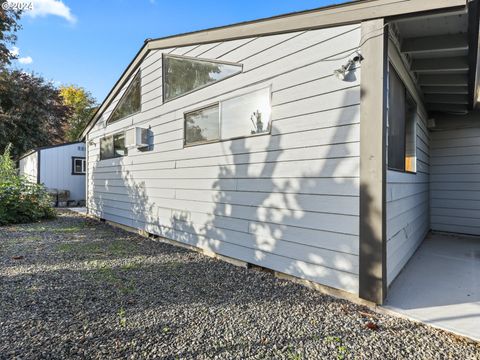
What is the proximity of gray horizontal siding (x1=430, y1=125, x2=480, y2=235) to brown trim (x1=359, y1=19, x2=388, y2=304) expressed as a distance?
4.42 meters

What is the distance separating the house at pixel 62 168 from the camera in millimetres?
13242

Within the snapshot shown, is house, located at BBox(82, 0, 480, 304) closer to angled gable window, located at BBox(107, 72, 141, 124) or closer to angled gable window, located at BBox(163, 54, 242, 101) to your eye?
angled gable window, located at BBox(163, 54, 242, 101)

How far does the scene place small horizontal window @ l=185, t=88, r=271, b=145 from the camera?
3799 mm

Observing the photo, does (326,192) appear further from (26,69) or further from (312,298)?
(26,69)

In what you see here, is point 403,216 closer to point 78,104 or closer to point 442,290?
point 442,290

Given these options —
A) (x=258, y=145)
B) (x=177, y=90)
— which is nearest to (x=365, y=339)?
(x=258, y=145)

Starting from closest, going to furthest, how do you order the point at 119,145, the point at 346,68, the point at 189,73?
the point at 346,68
the point at 189,73
the point at 119,145

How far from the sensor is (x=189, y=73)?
5.15 m

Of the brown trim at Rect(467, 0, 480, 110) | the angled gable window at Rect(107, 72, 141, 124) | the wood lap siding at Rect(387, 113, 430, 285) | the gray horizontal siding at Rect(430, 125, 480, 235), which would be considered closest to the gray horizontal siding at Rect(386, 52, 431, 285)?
the wood lap siding at Rect(387, 113, 430, 285)

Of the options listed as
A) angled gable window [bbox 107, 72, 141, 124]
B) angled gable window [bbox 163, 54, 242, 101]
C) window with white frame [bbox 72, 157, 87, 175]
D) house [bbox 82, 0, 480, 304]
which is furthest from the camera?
window with white frame [bbox 72, 157, 87, 175]

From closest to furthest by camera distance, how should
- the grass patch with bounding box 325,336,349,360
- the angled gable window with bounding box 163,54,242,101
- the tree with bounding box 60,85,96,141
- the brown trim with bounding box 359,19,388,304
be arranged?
1. the grass patch with bounding box 325,336,349,360
2. the brown trim with bounding box 359,19,388,304
3. the angled gable window with bounding box 163,54,242,101
4. the tree with bounding box 60,85,96,141

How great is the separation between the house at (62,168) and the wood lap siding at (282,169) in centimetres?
1056

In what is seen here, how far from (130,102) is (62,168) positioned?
29.6 ft

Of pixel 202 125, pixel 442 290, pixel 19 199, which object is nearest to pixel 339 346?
pixel 442 290
